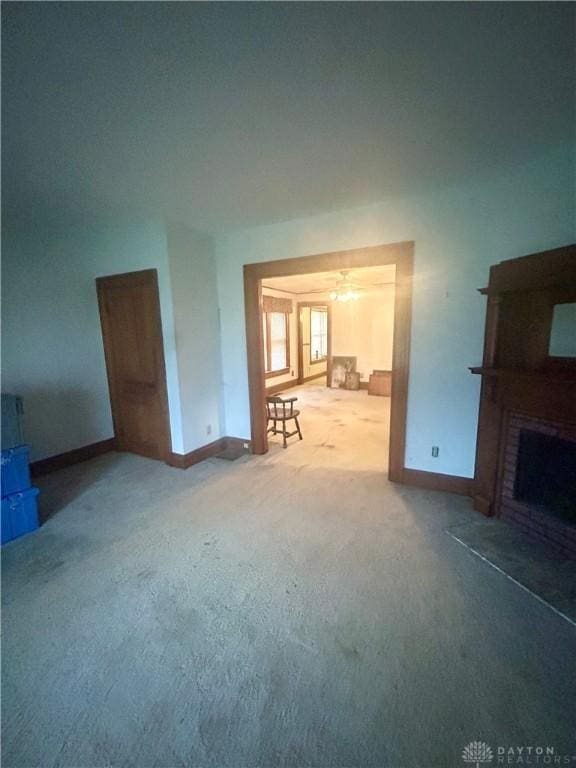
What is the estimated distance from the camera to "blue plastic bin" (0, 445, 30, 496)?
2.19 metres

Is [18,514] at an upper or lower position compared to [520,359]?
lower

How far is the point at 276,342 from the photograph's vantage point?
7.06 metres

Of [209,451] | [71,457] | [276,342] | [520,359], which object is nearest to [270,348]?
[276,342]

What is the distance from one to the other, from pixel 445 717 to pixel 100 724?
1.29 m

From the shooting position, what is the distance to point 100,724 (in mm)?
→ 1175

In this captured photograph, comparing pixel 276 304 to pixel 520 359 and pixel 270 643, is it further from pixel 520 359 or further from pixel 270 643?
pixel 270 643

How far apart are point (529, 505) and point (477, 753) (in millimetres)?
1546

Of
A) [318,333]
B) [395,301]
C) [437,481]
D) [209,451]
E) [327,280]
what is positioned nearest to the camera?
[395,301]

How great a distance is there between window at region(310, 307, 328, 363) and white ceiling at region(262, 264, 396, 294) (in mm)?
1185

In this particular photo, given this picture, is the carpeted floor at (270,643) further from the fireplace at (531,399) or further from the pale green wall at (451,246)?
the pale green wall at (451,246)

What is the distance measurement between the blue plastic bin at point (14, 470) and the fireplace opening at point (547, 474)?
350cm

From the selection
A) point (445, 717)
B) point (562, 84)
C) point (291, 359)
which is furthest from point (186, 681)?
point (291, 359)

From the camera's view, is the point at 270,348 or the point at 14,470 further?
the point at 270,348

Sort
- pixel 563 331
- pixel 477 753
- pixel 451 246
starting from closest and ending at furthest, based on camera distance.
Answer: pixel 477 753, pixel 563 331, pixel 451 246
